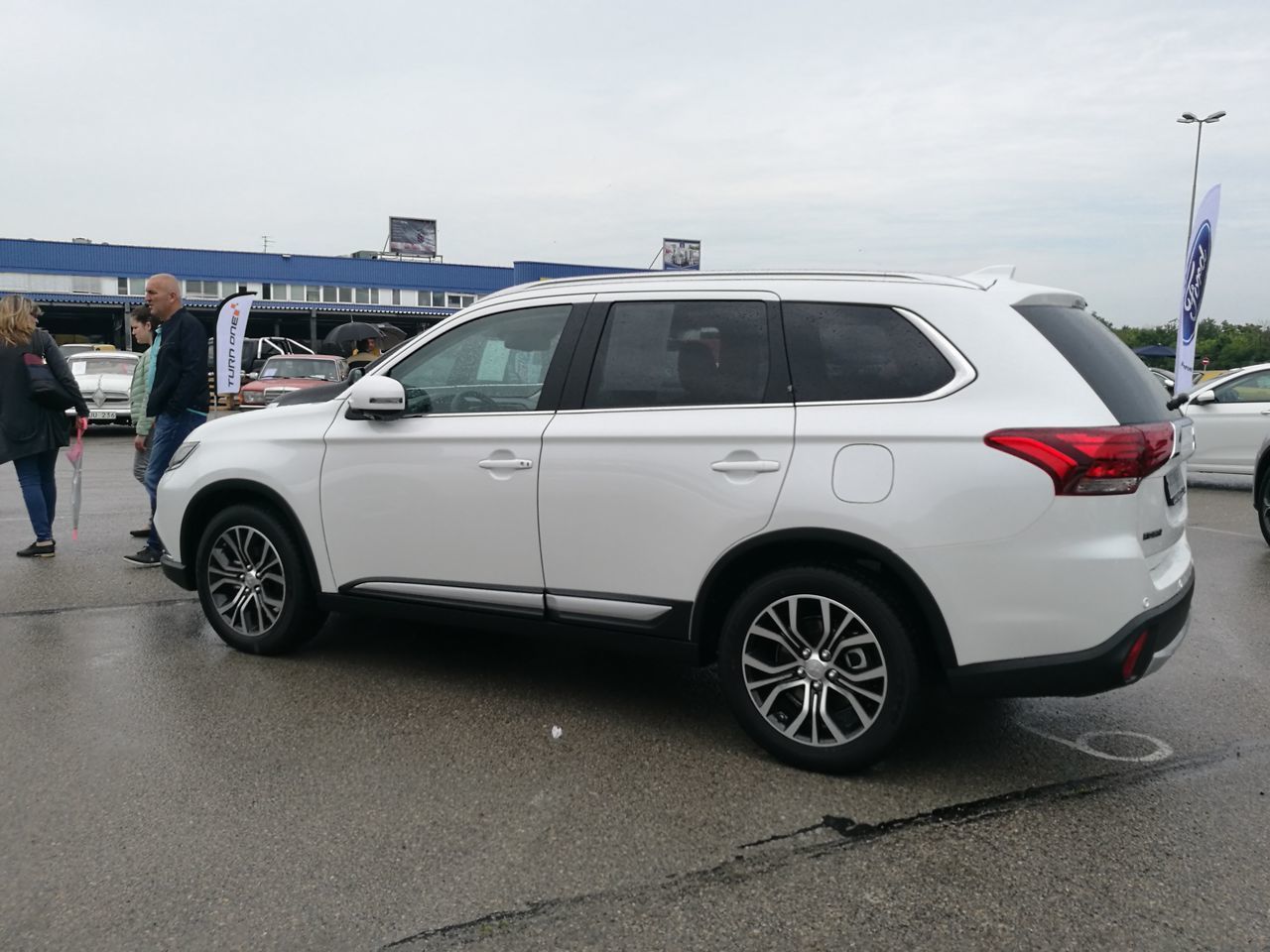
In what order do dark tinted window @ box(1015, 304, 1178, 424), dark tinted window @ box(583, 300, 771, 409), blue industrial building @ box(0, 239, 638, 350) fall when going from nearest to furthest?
dark tinted window @ box(1015, 304, 1178, 424) < dark tinted window @ box(583, 300, 771, 409) < blue industrial building @ box(0, 239, 638, 350)

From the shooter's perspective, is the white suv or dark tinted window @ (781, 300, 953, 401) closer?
the white suv

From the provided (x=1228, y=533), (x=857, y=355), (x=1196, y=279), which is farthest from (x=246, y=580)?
(x=1196, y=279)

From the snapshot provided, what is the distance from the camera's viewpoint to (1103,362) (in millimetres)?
3635

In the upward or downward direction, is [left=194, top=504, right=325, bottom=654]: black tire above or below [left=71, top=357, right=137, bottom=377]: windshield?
below

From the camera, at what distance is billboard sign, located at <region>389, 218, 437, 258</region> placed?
69938mm

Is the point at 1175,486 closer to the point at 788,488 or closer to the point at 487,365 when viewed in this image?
the point at 788,488

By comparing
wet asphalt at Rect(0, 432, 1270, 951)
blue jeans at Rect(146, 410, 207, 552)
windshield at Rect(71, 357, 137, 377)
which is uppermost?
windshield at Rect(71, 357, 137, 377)

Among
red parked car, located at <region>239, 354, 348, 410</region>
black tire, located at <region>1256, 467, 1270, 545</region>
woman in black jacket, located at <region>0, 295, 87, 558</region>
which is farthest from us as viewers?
red parked car, located at <region>239, 354, 348, 410</region>

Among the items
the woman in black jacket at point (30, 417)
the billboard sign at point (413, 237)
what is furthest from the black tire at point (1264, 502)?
the billboard sign at point (413, 237)

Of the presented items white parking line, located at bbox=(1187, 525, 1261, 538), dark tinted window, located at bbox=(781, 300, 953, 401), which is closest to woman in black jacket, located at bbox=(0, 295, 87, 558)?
dark tinted window, located at bbox=(781, 300, 953, 401)

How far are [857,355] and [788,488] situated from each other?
551 millimetres

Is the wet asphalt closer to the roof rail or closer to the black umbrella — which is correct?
the roof rail

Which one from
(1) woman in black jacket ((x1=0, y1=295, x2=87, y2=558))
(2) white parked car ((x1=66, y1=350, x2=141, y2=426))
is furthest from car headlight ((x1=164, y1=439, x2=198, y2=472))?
(2) white parked car ((x1=66, y1=350, x2=141, y2=426))

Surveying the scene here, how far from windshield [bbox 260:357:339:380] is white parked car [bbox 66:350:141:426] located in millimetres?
2711
